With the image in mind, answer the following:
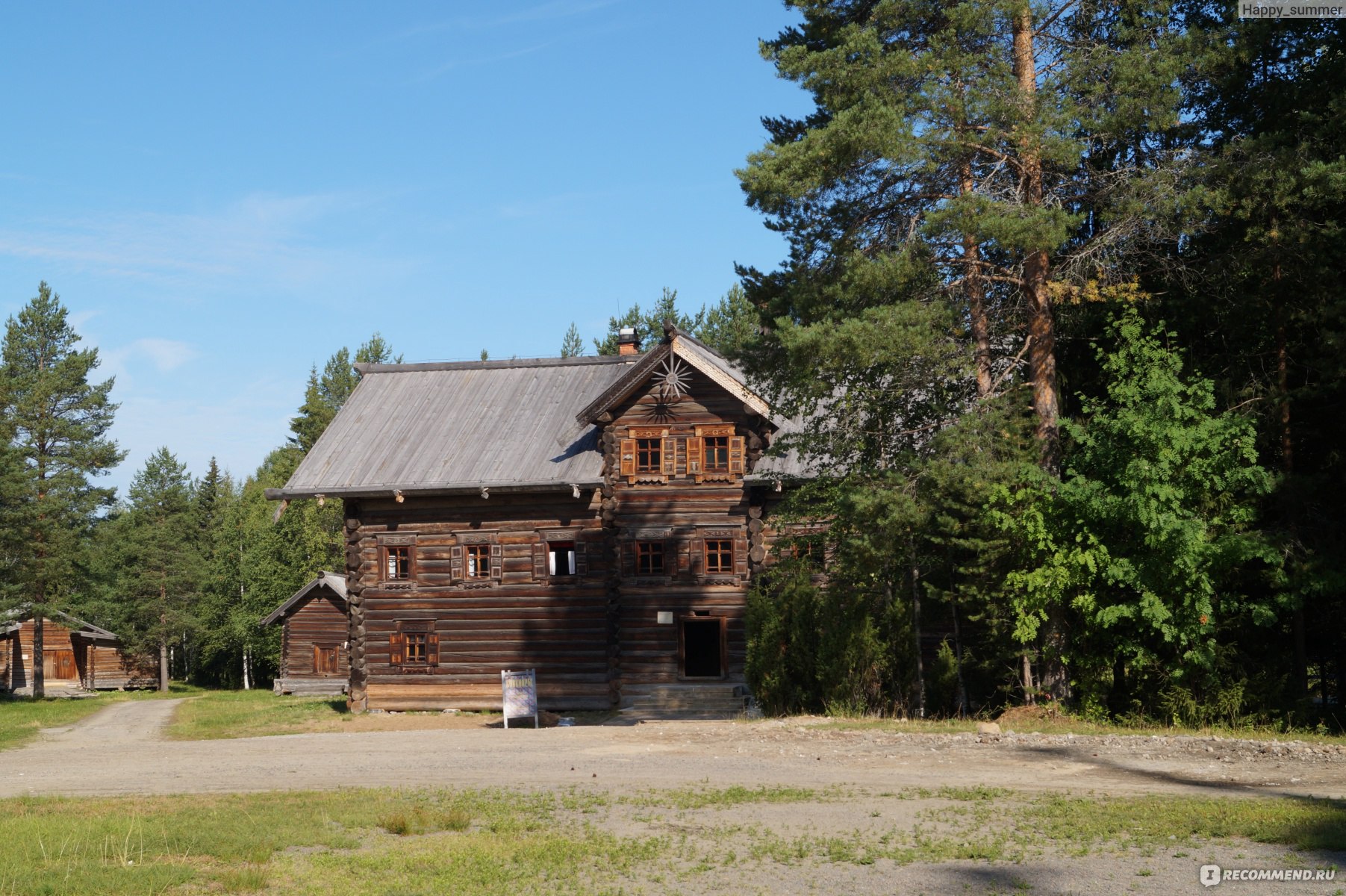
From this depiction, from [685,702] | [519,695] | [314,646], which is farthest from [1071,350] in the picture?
[314,646]

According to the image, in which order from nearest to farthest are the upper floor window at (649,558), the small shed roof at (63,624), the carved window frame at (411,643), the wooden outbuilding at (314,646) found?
the upper floor window at (649,558) → the carved window frame at (411,643) → the wooden outbuilding at (314,646) → the small shed roof at (63,624)

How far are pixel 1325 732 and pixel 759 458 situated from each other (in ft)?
45.9

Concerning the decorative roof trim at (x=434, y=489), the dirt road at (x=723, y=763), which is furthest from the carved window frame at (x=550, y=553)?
the dirt road at (x=723, y=763)

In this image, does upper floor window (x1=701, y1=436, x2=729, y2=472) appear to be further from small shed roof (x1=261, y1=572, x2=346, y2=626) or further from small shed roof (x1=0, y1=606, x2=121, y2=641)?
small shed roof (x1=0, y1=606, x2=121, y2=641)

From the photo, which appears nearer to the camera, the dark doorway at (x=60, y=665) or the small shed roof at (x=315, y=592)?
the small shed roof at (x=315, y=592)

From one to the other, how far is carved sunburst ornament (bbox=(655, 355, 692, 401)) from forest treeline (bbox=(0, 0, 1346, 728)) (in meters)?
7.01

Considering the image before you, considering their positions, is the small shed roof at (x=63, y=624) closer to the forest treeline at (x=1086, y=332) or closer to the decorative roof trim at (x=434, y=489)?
the decorative roof trim at (x=434, y=489)

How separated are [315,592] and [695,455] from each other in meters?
21.9

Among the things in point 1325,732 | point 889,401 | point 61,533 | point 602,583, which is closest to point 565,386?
point 602,583

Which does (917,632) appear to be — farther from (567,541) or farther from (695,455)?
(567,541)

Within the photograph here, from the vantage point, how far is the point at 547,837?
11.1 m

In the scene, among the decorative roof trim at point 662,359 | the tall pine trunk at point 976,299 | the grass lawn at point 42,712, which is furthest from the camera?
the grass lawn at point 42,712

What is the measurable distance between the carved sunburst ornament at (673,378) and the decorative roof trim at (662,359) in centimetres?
24

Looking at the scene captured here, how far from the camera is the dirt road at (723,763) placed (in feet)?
45.4
